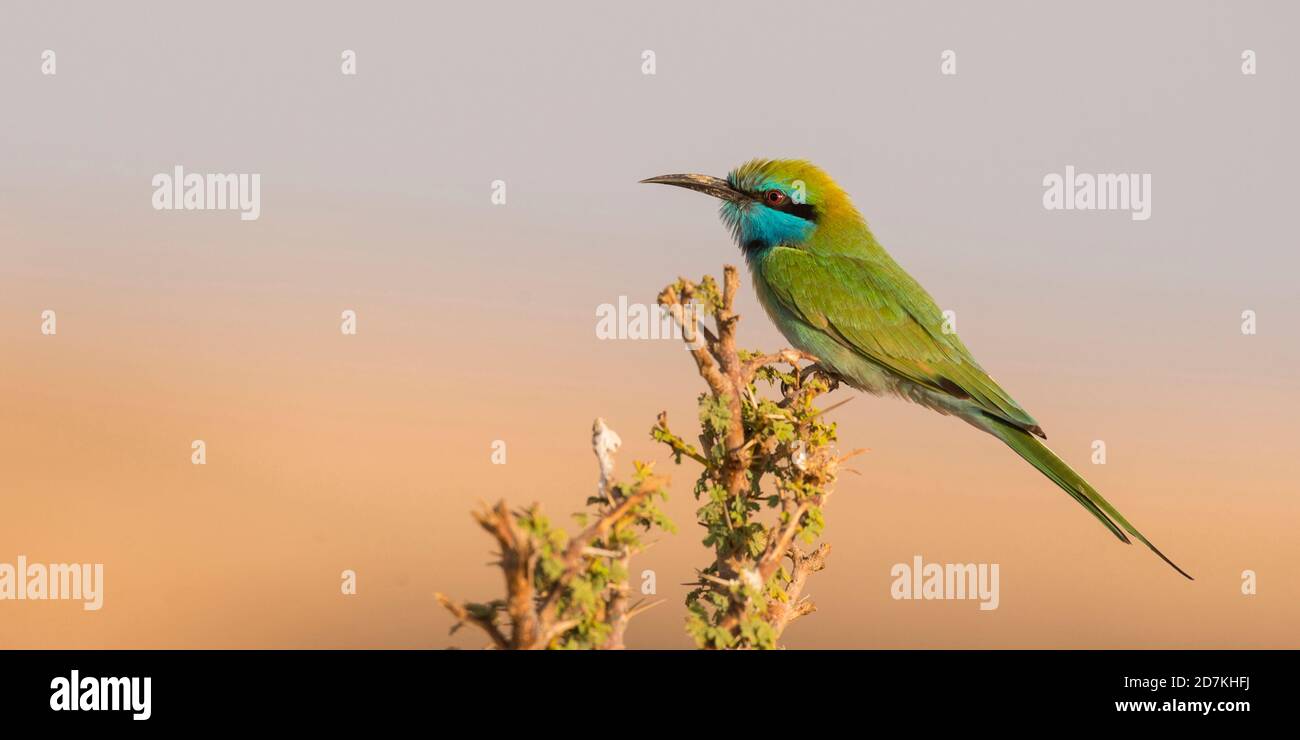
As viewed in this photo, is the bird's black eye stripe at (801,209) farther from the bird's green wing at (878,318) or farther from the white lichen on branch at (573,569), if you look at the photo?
the white lichen on branch at (573,569)

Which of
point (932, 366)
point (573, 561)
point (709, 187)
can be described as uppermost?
point (709, 187)

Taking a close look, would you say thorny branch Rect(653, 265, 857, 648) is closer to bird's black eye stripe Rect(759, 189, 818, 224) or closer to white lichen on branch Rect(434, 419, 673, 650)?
white lichen on branch Rect(434, 419, 673, 650)

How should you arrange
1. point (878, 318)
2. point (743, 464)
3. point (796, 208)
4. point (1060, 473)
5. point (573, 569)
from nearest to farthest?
1. point (573, 569)
2. point (743, 464)
3. point (1060, 473)
4. point (878, 318)
5. point (796, 208)

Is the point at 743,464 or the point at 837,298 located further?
the point at 837,298

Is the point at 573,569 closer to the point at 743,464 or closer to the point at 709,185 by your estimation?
the point at 743,464

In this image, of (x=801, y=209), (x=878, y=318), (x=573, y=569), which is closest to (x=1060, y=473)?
(x=878, y=318)
